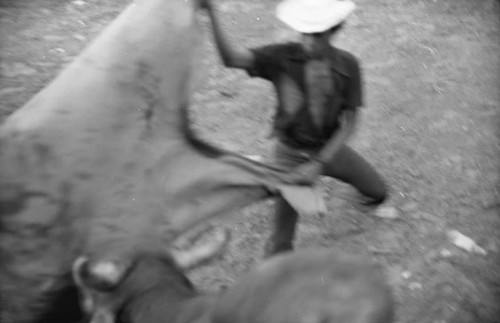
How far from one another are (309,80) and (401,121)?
2.11m

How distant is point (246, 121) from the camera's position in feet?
16.1

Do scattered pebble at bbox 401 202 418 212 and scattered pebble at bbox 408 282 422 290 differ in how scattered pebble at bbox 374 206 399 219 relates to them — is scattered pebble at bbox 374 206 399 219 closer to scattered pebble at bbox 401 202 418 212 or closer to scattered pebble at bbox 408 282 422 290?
scattered pebble at bbox 401 202 418 212

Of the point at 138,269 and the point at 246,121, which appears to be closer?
the point at 138,269

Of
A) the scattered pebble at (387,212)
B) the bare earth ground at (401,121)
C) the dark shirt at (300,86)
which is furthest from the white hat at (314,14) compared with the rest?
the scattered pebble at (387,212)

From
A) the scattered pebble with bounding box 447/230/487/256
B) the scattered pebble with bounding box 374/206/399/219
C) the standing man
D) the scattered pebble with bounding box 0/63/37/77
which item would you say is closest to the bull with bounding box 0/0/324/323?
the standing man

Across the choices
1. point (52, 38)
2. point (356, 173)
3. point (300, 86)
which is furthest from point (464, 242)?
point (52, 38)

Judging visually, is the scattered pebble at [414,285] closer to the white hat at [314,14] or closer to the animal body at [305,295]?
the white hat at [314,14]

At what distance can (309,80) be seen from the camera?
2947 mm

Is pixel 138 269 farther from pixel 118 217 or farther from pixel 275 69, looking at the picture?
pixel 275 69

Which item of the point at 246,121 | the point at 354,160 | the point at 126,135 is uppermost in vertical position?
the point at 126,135

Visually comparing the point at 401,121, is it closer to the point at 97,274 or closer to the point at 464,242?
the point at 464,242

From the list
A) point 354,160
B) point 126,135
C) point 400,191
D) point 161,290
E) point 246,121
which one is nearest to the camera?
point 161,290

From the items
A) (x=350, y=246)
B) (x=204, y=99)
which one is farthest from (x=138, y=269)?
(x=204, y=99)

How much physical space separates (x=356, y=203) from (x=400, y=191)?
1.30ft
